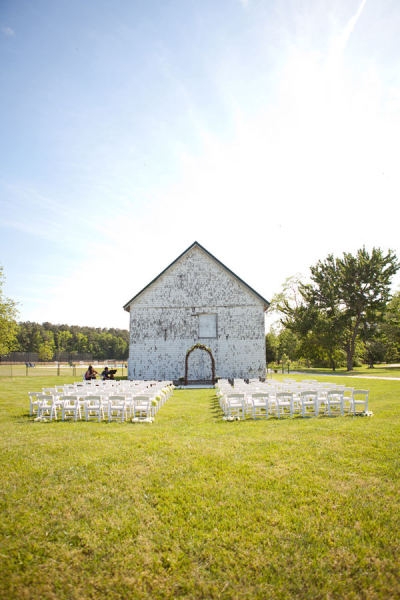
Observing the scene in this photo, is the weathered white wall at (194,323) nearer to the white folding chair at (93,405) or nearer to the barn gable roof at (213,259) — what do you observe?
the barn gable roof at (213,259)

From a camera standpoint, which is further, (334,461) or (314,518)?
(334,461)

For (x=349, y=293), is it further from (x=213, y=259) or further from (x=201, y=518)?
(x=201, y=518)

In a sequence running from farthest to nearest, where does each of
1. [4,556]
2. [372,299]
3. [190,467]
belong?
[372,299]
[190,467]
[4,556]

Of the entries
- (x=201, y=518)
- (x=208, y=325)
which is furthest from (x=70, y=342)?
(x=201, y=518)

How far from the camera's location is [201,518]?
4.63m

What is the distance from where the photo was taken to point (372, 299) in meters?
45.0

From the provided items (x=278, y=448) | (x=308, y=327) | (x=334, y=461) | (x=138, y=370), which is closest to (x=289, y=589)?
(x=334, y=461)

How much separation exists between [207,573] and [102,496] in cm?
218

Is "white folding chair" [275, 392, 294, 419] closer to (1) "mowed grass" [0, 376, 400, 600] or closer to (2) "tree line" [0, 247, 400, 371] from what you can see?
(1) "mowed grass" [0, 376, 400, 600]

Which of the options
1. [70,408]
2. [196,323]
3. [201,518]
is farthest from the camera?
[196,323]

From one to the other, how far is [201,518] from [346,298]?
1779 inches

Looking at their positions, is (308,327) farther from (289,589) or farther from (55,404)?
(289,589)

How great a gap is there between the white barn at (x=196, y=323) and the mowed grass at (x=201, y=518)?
19279mm

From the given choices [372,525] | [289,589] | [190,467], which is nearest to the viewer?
[289,589]
